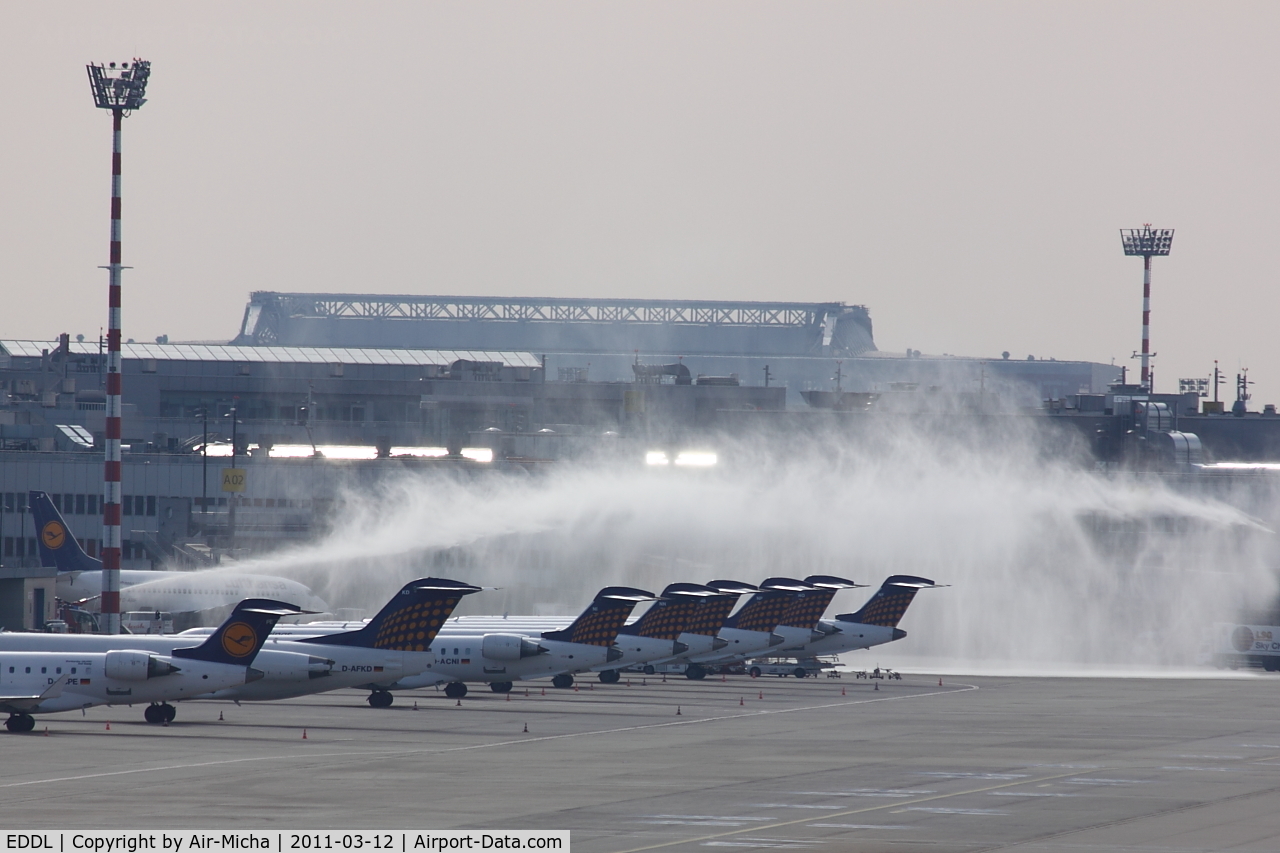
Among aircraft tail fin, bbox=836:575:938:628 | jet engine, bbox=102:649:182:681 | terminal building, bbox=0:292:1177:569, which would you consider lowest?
aircraft tail fin, bbox=836:575:938:628

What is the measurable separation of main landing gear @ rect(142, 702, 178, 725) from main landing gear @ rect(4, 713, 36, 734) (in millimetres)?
4153

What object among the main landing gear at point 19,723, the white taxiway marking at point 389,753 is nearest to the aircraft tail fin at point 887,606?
the white taxiway marking at point 389,753

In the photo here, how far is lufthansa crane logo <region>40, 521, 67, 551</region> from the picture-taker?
116 meters

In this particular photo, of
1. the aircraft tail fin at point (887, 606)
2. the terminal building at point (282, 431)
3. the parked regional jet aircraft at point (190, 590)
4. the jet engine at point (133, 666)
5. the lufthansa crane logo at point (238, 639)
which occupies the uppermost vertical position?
the terminal building at point (282, 431)

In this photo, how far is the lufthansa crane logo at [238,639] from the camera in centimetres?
6150

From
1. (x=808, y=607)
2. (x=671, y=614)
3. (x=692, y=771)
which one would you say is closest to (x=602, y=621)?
(x=671, y=614)

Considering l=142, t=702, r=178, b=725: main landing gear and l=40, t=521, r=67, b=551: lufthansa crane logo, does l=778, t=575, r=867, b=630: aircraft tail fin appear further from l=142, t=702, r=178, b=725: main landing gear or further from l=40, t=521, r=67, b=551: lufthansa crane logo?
l=40, t=521, r=67, b=551: lufthansa crane logo

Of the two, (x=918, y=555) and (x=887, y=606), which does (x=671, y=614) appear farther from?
(x=918, y=555)

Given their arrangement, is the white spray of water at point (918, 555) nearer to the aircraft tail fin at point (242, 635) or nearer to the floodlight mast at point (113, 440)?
the floodlight mast at point (113, 440)

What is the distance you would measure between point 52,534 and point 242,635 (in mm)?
59598

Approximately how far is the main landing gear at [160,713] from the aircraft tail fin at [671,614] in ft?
83.5

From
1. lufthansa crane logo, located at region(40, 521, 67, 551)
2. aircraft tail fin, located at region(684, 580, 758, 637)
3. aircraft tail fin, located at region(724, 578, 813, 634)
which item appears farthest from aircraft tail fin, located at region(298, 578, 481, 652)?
lufthansa crane logo, located at region(40, 521, 67, 551)

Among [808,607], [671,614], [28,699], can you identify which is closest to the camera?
[28,699]

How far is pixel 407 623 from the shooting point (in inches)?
2653
